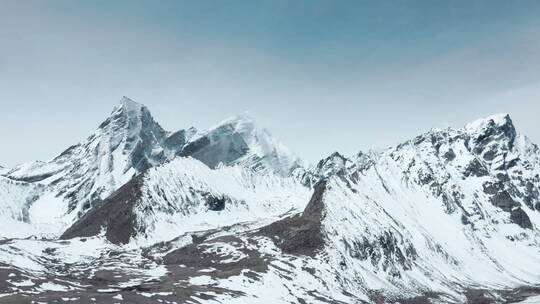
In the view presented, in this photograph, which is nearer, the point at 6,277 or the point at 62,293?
the point at 62,293

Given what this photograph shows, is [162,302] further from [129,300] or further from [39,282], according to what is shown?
[39,282]

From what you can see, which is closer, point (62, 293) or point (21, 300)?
point (21, 300)

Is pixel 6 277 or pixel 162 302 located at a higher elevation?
pixel 6 277

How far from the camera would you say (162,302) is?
17812cm

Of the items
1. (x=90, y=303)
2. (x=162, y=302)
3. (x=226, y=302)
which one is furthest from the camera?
(x=226, y=302)

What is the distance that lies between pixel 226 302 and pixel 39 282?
5726cm

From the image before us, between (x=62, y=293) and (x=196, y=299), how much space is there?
3634cm

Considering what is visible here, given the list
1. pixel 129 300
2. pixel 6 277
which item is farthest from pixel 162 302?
pixel 6 277

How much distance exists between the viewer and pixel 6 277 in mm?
196750

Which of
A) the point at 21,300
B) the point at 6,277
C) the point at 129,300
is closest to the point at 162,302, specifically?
the point at 129,300

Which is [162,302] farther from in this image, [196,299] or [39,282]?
[39,282]

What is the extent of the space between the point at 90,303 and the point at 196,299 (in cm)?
3317

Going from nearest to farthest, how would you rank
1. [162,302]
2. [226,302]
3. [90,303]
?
[90,303], [162,302], [226,302]

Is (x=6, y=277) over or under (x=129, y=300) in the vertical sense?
over
